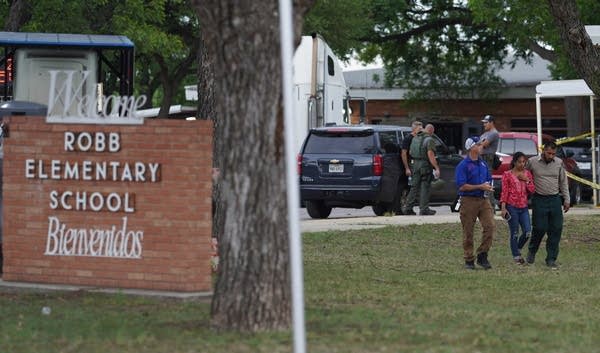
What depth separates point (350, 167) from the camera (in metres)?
25.0

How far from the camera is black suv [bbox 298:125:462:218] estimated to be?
25.0 m

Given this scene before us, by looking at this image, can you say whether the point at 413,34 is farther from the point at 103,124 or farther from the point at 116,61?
the point at 103,124

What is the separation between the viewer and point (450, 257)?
1838 cm

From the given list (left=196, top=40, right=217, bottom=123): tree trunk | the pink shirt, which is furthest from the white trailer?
(left=196, top=40, right=217, bottom=123): tree trunk

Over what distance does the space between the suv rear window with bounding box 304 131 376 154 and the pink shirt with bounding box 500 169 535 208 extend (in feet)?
26.3

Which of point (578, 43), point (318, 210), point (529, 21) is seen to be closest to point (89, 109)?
point (578, 43)

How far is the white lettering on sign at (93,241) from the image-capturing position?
40.7ft

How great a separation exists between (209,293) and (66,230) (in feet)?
5.24

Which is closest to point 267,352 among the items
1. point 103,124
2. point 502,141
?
point 103,124

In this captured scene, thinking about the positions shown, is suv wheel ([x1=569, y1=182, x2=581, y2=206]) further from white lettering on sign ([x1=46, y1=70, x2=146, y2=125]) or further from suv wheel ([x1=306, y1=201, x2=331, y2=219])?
white lettering on sign ([x1=46, y1=70, x2=146, y2=125])

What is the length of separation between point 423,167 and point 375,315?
1355 centimetres

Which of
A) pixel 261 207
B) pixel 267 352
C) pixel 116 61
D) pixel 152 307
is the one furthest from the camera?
pixel 116 61

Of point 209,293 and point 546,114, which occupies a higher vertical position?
point 546,114

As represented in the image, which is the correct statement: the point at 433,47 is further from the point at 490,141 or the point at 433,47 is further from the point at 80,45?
the point at 80,45
